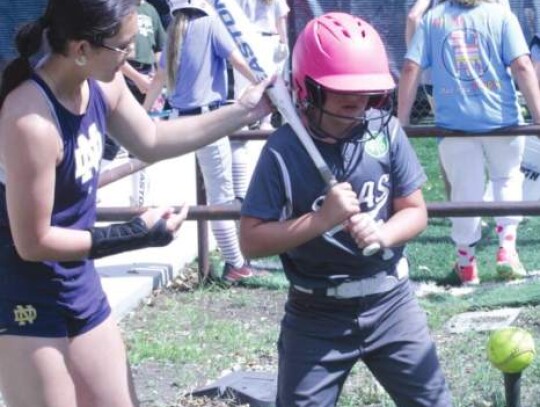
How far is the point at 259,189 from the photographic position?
12.3ft

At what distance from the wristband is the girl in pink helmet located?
31 centimetres

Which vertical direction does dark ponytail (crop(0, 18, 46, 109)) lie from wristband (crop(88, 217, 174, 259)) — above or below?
above

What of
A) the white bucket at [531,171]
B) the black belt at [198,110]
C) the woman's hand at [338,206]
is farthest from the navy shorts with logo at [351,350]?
the white bucket at [531,171]

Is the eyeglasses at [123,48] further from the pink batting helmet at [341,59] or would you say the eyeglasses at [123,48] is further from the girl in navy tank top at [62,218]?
the pink batting helmet at [341,59]

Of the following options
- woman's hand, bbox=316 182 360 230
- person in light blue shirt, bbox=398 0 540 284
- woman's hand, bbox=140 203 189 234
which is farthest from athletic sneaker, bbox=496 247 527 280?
woman's hand, bbox=140 203 189 234

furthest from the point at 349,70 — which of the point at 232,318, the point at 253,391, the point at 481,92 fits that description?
the point at 481,92

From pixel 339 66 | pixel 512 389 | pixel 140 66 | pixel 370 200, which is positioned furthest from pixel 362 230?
pixel 140 66

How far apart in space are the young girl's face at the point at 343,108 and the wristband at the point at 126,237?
600mm

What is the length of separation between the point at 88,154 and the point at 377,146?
2.91ft

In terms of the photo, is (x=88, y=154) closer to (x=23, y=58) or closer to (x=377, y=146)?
(x=23, y=58)

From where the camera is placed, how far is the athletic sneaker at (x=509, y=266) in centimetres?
739

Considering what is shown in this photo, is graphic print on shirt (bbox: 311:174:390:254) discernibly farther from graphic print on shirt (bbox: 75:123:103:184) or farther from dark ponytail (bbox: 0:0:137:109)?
dark ponytail (bbox: 0:0:137:109)

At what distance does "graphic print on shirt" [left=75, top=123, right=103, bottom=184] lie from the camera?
3.51 m

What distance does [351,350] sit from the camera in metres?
3.80
